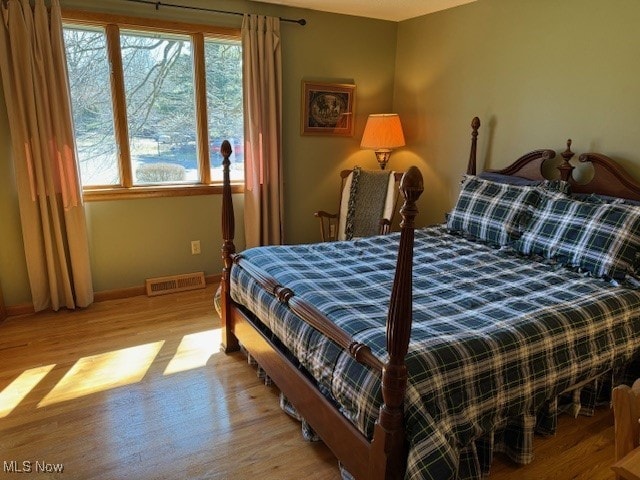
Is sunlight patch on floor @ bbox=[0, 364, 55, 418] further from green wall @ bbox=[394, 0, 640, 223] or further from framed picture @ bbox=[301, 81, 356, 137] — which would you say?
green wall @ bbox=[394, 0, 640, 223]

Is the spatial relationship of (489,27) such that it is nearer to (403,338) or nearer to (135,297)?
(403,338)

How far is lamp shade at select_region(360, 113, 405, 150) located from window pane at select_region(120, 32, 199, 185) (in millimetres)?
1551

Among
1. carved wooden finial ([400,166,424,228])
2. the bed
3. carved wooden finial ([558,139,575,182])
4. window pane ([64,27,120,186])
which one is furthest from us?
window pane ([64,27,120,186])

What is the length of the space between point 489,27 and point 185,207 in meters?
2.83

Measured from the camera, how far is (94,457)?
1926 mm

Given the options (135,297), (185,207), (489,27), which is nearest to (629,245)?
(489,27)

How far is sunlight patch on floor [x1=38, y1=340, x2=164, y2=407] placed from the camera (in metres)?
2.38

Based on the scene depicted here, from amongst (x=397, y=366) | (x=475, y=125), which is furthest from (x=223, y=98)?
(x=397, y=366)

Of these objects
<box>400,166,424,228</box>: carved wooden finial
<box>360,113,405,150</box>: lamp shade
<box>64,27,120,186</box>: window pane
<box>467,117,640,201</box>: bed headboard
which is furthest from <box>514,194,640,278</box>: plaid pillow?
<box>64,27,120,186</box>: window pane

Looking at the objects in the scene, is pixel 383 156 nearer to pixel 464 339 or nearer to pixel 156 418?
pixel 464 339

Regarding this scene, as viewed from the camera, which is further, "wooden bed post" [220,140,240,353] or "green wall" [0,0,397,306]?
"green wall" [0,0,397,306]

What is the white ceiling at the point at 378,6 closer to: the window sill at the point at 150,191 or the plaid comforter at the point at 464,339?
the window sill at the point at 150,191

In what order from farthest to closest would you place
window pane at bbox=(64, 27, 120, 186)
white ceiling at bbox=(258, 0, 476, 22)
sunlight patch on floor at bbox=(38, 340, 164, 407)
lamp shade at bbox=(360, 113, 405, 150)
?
lamp shade at bbox=(360, 113, 405, 150) → white ceiling at bbox=(258, 0, 476, 22) → window pane at bbox=(64, 27, 120, 186) → sunlight patch on floor at bbox=(38, 340, 164, 407)

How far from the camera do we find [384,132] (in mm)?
3936
